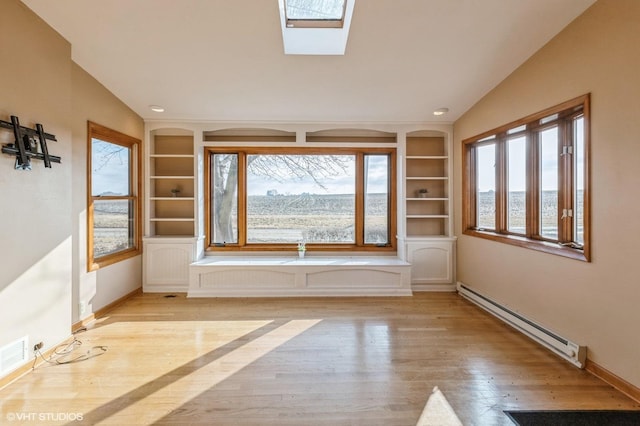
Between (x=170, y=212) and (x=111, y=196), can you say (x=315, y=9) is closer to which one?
(x=111, y=196)

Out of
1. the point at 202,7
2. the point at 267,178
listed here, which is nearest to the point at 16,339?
the point at 202,7

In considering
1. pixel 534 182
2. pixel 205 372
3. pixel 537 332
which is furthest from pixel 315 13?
pixel 537 332

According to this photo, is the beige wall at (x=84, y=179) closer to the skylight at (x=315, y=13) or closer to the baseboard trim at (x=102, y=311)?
the baseboard trim at (x=102, y=311)

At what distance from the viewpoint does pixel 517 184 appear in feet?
11.2

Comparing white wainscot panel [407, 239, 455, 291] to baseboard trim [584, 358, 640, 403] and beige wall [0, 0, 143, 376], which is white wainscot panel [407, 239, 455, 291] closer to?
baseboard trim [584, 358, 640, 403]

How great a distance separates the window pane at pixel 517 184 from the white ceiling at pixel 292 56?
764mm

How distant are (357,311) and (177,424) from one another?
2.19m

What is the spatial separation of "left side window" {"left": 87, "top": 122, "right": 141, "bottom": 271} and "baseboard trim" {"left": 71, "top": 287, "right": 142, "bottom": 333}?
0.50 meters

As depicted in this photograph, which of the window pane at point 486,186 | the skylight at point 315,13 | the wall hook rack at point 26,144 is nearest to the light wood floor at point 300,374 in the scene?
the window pane at point 486,186

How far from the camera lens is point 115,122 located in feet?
11.7

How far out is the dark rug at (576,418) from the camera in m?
1.77

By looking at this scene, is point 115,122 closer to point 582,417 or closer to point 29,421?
point 29,421

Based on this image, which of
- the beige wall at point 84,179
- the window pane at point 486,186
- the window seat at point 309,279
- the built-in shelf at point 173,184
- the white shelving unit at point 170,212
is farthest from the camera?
the built-in shelf at point 173,184
